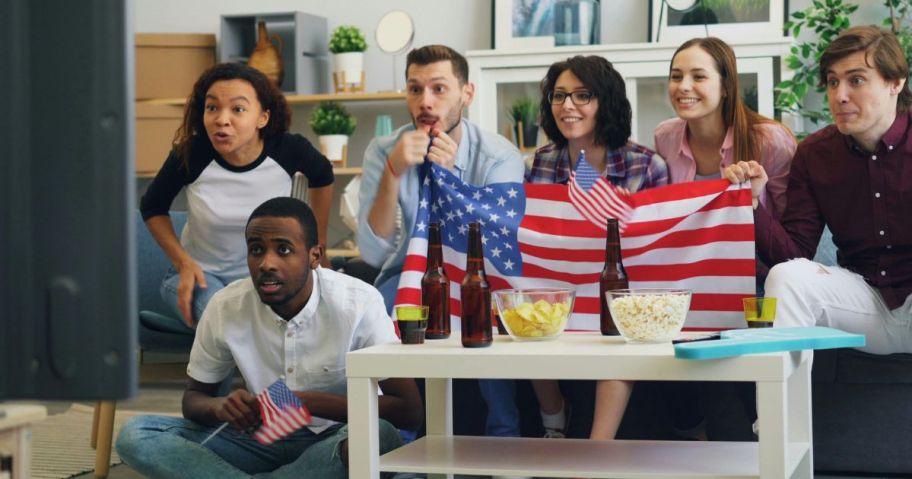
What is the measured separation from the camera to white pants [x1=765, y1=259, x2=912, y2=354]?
2707 millimetres

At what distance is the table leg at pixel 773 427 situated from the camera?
197cm

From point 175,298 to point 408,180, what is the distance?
84 centimetres

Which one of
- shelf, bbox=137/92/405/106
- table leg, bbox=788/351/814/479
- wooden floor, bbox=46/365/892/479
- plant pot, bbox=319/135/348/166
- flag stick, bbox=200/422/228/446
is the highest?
shelf, bbox=137/92/405/106

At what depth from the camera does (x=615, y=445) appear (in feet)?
7.76

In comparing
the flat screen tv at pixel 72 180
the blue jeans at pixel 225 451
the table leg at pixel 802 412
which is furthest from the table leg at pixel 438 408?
the flat screen tv at pixel 72 180

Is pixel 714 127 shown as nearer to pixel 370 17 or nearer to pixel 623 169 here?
pixel 623 169

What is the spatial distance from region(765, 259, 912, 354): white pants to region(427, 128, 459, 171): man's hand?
849mm

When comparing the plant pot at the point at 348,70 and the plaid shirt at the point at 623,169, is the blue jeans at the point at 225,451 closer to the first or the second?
the plaid shirt at the point at 623,169

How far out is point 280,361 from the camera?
2598 mm

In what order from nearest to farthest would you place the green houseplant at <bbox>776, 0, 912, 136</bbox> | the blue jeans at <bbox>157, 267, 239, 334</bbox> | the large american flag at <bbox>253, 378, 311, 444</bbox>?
the large american flag at <bbox>253, 378, 311, 444</bbox> < the blue jeans at <bbox>157, 267, 239, 334</bbox> < the green houseplant at <bbox>776, 0, 912, 136</bbox>

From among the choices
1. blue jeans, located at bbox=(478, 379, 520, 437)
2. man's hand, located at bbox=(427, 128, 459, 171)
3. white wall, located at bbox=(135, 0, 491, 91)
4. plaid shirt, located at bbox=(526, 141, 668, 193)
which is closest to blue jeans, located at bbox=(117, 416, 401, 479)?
blue jeans, located at bbox=(478, 379, 520, 437)

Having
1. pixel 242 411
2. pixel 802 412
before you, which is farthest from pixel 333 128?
pixel 802 412

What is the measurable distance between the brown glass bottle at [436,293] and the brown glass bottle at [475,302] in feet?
0.34

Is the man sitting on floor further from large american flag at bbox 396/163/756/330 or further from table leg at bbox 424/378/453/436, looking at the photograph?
large american flag at bbox 396/163/756/330
